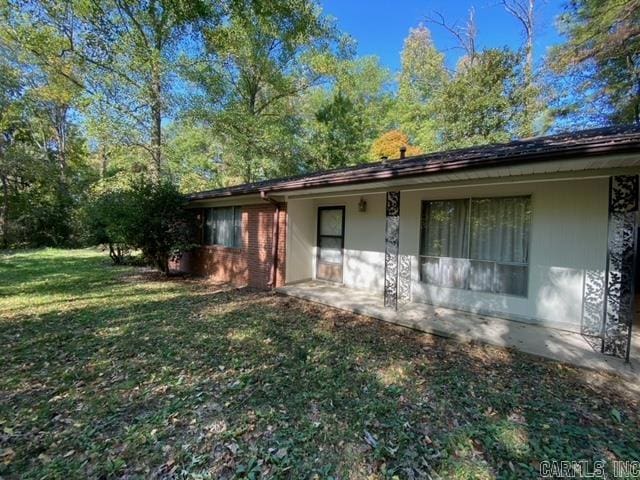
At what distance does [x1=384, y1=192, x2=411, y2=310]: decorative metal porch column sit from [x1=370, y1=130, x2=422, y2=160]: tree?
42.2ft

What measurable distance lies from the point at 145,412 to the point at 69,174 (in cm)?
2644

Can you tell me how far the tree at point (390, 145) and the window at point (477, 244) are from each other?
12703 millimetres

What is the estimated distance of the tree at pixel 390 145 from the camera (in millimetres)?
18047

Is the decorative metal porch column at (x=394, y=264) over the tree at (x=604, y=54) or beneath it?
beneath

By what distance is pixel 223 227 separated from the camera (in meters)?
9.64

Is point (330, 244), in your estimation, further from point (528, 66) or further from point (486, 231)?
point (528, 66)

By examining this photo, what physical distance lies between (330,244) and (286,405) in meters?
5.46

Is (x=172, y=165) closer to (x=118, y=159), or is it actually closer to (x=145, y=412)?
(x=118, y=159)

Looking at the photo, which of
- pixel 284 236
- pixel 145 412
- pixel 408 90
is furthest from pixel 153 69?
pixel 145 412

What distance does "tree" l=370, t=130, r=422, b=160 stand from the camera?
1805 centimetres

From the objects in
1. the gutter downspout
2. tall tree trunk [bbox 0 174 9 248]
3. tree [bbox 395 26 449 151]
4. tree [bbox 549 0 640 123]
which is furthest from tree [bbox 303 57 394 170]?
tall tree trunk [bbox 0 174 9 248]

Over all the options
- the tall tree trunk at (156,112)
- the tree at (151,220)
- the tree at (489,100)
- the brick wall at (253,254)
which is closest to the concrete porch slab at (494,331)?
the brick wall at (253,254)

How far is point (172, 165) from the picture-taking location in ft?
52.9

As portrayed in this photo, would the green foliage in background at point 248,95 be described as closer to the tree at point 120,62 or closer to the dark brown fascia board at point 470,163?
the tree at point 120,62
